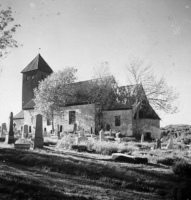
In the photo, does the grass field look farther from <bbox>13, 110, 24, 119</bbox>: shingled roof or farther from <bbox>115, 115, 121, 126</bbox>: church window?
<bbox>13, 110, 24, 119</bbox>: shingled roof

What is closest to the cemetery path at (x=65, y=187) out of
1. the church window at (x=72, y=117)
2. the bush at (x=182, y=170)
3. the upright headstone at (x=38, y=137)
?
the bush at (x=182, y=170)

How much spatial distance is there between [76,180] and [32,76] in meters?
36.2

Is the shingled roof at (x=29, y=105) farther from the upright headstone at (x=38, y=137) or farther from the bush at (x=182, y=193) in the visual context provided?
the bush at (x=182, y=193)

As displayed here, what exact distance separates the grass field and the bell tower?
31218mm

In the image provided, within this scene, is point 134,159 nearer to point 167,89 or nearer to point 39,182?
point 39,182

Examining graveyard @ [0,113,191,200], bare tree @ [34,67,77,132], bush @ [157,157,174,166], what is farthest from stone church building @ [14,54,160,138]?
graveyard @ [0,113,191,200]

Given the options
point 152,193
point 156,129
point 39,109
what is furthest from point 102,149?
point 39,109

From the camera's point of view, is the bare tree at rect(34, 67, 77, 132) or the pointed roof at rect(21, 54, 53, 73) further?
the pointed roof at rect(21, 54, 53, 73)

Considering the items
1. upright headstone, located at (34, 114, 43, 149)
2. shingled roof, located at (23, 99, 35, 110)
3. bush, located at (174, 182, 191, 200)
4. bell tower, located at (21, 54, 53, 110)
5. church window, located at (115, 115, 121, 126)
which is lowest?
bush, located at (174, 182, 191, 200)

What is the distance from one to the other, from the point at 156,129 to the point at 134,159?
20887 mm

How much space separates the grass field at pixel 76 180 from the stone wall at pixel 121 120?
20992 millimetres

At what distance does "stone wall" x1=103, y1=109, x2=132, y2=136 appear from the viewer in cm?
3006

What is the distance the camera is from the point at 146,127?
2978cm

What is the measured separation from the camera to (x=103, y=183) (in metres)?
7.34
